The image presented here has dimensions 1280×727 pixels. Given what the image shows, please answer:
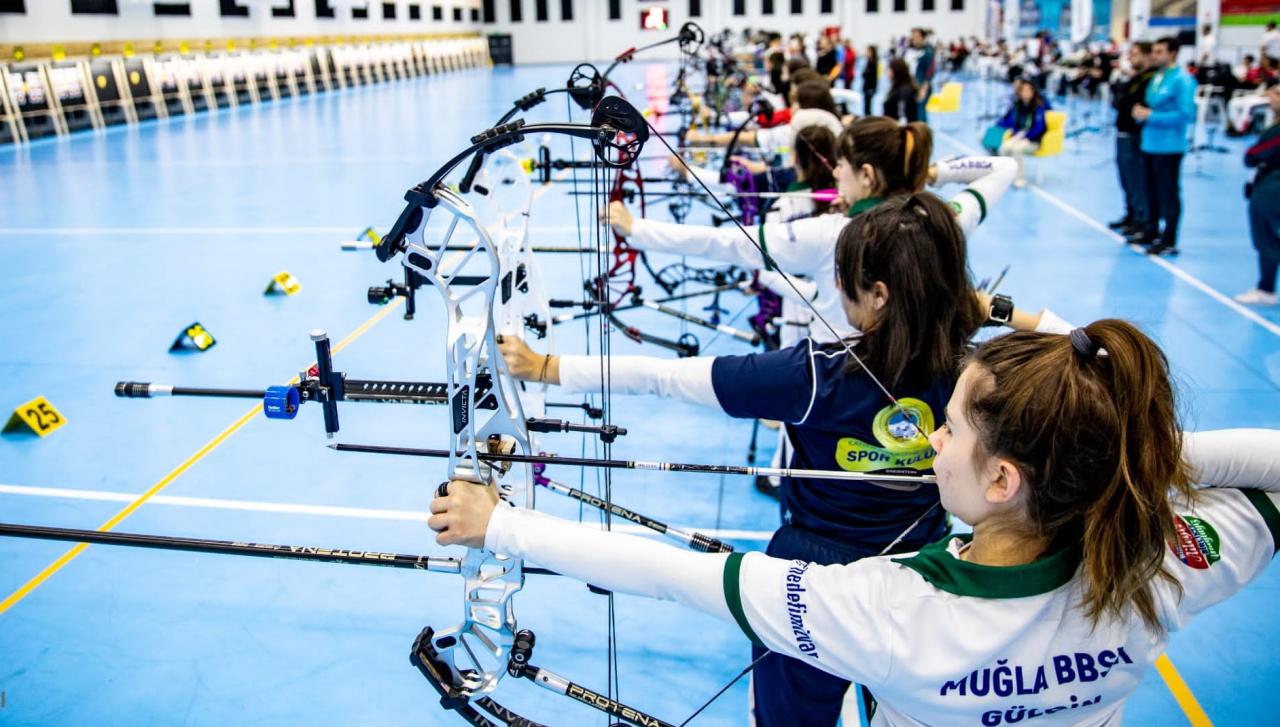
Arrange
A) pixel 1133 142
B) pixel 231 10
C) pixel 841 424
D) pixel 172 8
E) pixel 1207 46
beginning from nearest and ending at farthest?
pixel 841 424, pixel 1133 142, pixel 1207 46, pixel 172 8, pixel 231 10

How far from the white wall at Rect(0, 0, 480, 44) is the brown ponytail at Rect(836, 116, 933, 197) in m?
15.0

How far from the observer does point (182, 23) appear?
17281 millimetres

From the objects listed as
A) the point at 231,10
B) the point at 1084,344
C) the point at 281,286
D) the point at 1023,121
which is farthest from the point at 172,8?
the point at 1084,344

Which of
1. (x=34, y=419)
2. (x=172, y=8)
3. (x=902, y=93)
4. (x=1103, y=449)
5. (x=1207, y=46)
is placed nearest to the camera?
(x=1103, y=449)

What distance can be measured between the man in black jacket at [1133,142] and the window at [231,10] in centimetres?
1748

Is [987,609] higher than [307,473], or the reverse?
[987,609]

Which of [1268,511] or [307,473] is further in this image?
[307,473]

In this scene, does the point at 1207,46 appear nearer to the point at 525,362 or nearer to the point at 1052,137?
the point at 1052,137

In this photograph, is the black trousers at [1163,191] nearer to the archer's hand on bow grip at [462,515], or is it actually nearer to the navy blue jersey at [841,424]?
the navy blue jersey at [841,424]

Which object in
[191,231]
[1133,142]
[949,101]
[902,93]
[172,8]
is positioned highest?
[172,8]

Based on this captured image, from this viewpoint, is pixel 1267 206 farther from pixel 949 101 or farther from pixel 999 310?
pixel 949 101

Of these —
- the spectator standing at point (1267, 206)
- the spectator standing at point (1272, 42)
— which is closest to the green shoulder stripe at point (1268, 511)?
the spectator standing at point (1267, 206)

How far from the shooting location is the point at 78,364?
4.88 meters

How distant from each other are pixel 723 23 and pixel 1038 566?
34115 millimetres
